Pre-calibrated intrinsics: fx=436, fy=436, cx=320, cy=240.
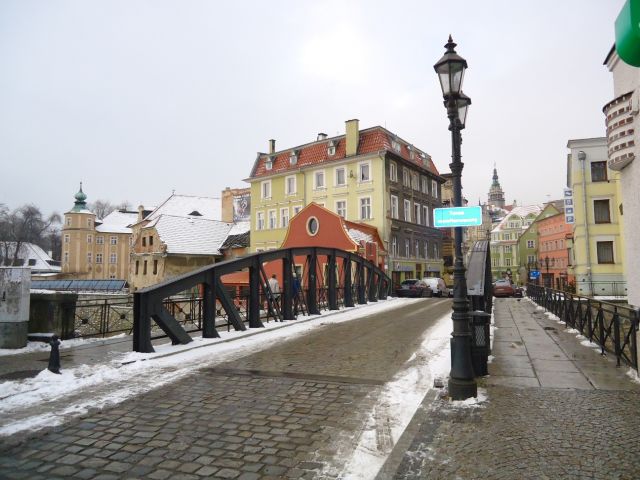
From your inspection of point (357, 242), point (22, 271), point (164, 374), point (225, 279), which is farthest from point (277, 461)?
point (225, 279)

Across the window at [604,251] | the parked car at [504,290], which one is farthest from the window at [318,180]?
the window at [604,251]

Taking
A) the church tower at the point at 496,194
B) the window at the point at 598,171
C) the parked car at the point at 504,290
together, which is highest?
the church tower at the point at 496,194

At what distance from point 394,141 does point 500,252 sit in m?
58.2

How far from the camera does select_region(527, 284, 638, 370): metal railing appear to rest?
715 cm

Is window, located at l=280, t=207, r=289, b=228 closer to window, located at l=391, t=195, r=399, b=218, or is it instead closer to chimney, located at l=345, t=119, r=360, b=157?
chimney, located at l=345, t=119, r=360, b=157

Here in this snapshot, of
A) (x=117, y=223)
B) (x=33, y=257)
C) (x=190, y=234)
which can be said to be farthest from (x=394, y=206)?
(x=33, y=257)

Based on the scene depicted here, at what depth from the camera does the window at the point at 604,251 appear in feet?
112

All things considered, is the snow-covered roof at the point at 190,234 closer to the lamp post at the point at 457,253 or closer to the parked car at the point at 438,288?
the parked car at the point at 438,288

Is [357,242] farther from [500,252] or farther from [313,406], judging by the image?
[500,252]

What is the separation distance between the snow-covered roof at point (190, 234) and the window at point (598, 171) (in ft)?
123

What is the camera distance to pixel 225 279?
116 feet

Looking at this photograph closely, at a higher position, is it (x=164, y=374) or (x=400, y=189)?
(x=400, y=189)

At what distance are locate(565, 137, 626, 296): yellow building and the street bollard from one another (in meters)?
32.2

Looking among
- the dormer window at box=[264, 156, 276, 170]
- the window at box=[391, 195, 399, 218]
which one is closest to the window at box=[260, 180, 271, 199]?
the dormer window at box=[264, 156, 276, 170]
